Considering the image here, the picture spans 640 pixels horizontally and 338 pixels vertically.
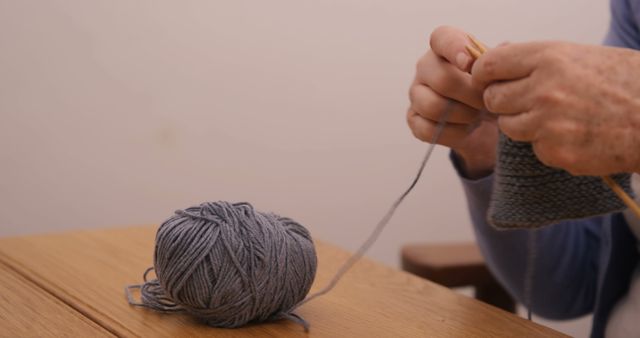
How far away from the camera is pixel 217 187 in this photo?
5.98ft

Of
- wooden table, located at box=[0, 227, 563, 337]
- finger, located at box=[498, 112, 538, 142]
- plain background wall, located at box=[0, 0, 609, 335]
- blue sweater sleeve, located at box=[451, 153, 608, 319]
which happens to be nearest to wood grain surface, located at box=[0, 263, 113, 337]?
wooden table, located at box=[0, 227, 563, 337]

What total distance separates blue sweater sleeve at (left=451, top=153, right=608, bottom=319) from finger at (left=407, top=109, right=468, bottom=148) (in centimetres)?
16

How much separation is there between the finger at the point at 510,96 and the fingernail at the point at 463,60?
57 millimetres

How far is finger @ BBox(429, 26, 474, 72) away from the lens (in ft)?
2.70

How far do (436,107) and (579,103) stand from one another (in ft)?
0.77

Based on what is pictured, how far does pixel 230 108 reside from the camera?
1.79 metres

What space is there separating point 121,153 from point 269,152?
0.34 m

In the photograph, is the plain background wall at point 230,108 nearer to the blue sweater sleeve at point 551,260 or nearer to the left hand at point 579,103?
the blue sweater sleeve at point 551,260

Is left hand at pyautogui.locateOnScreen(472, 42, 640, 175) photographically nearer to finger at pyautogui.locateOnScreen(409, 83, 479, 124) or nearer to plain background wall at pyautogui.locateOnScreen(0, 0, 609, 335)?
finger at pyautogui.locateOnScreen(409, 83, 479, 124)

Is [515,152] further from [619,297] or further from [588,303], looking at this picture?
[588,303]

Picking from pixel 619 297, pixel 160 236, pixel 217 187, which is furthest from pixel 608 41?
pixel 217 187

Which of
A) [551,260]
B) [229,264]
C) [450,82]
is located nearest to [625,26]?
[551,260]

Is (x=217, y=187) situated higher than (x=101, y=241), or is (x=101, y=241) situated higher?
(x=101, y=241)

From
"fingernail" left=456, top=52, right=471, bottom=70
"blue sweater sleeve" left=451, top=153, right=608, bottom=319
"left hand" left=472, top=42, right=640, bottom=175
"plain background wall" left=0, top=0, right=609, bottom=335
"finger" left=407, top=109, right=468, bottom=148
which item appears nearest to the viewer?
"left hand" left=472, top=42, right=640, bottom=175
